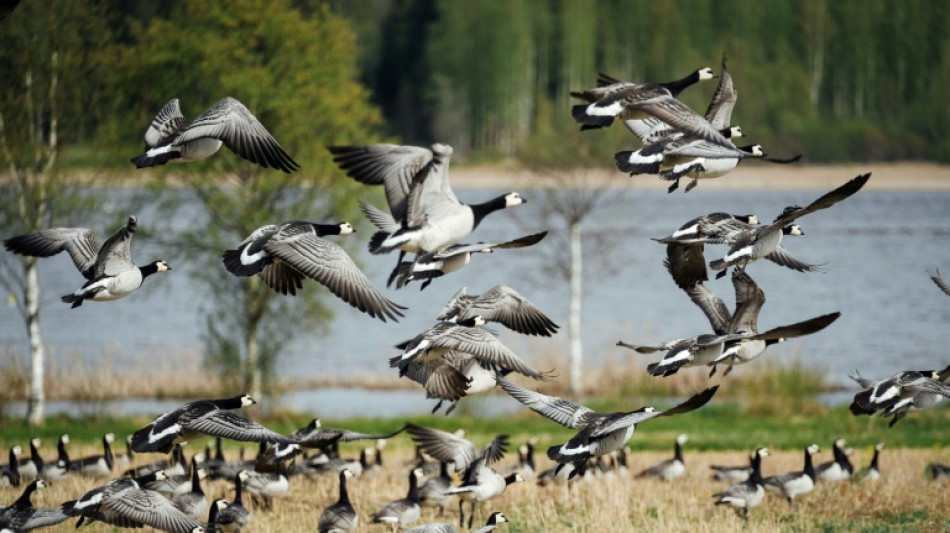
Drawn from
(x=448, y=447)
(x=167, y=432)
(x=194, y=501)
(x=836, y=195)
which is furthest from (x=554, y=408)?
(x=194, y=501)

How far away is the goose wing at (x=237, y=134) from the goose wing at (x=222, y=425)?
216 cm

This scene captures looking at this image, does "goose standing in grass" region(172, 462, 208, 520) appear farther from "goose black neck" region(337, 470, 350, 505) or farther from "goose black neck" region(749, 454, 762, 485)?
"goose black neck" region(749, 454, 762, 485)

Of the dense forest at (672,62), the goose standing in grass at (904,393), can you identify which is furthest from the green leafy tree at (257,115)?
the goose standing in grass at (904,393)

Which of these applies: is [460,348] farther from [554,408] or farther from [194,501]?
[194,501]

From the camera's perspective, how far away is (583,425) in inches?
435

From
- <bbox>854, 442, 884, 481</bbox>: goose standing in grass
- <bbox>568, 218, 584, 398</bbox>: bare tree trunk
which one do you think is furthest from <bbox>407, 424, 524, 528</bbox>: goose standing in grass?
<bbox>568, 218, 584, 398</bbox>: bare tree trunk

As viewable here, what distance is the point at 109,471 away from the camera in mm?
15930

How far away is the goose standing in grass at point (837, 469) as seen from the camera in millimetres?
15500

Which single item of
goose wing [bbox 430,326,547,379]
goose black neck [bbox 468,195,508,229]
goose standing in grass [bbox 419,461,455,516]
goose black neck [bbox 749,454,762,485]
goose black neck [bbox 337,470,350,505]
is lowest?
goose standing in grass [bbox 419,461,455,516]

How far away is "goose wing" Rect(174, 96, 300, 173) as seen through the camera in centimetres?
1053

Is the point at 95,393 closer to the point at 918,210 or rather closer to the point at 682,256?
the point at 682,256

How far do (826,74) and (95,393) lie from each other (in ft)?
195

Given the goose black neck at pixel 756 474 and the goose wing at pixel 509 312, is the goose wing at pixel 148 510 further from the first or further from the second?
the goose black neck at pixel 756 474

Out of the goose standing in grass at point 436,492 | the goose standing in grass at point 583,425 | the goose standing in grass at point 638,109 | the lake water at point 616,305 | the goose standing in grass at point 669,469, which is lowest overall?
the lake water at point 616,305
